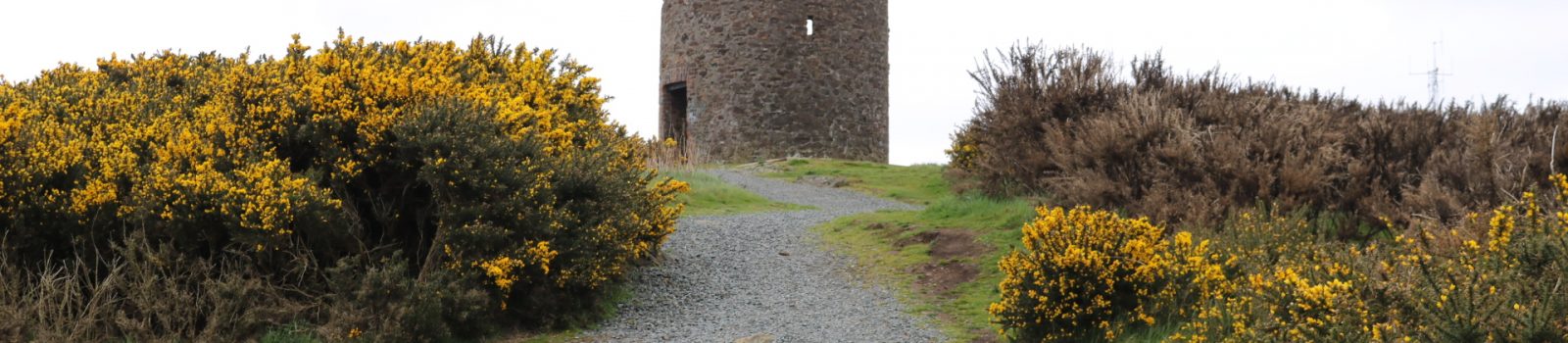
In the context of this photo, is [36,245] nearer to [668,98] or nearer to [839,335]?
[839,335]

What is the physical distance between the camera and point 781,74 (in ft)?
75.0

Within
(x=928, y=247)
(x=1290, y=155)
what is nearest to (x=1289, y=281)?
(x=1290, y=155)

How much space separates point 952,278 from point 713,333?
2180 millimetres

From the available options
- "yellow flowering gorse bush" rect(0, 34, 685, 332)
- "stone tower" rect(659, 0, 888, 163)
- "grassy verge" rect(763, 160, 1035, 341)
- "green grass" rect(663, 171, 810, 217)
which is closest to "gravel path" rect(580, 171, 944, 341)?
"grassy verge" rect(763, 160, 1035, 341)

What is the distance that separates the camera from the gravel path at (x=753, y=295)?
7.90 meters

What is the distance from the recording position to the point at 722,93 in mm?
23391

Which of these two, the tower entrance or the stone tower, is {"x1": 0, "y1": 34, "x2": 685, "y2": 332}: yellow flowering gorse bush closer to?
the stone tower

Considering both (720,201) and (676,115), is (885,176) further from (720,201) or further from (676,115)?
(676,115)

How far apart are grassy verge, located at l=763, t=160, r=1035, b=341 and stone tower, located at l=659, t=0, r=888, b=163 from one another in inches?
387

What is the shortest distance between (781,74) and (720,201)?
751 cm

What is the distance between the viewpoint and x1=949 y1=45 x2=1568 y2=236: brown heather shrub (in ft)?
26.1

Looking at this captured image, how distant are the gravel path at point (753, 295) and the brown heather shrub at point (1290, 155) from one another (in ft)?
7.13

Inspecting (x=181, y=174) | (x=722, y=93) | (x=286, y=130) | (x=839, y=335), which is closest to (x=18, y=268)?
(x=181, y=174)

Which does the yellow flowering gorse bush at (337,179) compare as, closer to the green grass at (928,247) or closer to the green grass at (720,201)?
the green grass at (928,247)
